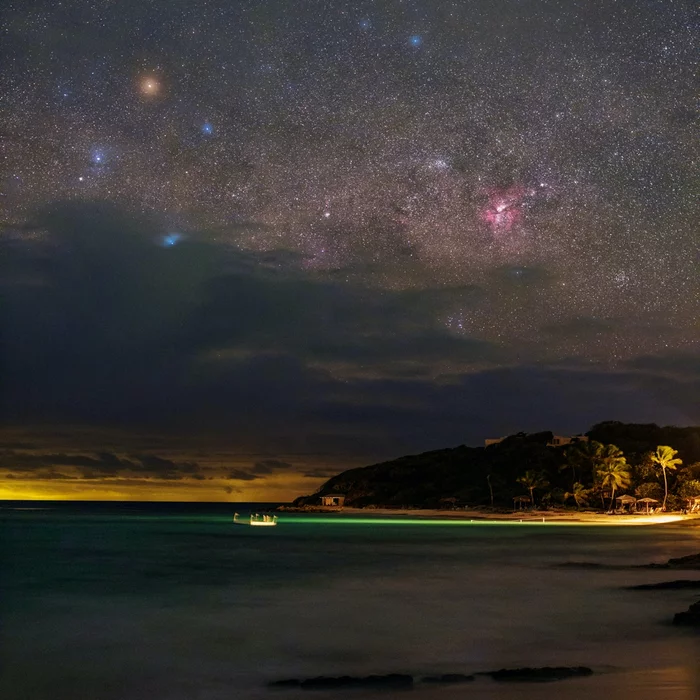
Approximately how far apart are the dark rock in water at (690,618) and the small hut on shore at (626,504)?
320 feet

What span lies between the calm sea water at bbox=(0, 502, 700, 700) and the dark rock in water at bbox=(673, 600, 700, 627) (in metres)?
0.59

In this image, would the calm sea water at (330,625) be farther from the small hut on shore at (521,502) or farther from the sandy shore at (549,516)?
the small hut on shore at (521,502)

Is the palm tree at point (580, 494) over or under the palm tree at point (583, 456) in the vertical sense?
under

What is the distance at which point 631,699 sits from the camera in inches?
535

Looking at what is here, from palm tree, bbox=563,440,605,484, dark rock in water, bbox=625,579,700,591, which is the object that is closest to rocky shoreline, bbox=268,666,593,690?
dark rock in water, bbox=625,579,700,591

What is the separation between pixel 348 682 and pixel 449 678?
195 centimetres

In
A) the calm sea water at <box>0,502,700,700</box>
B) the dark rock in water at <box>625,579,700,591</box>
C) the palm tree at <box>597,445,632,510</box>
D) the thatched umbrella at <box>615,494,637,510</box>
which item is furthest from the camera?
the palm tree at <box>597,445,632,510</box>

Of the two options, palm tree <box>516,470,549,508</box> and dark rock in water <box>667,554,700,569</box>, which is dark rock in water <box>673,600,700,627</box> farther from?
palm tree <box>516,470,549,508</box>

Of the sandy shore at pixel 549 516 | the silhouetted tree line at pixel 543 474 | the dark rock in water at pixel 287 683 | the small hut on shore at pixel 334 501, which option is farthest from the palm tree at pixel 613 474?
the dark rock in water at pixel 287 683

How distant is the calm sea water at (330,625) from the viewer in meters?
16.1

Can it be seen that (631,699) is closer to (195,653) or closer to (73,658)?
(195,653)

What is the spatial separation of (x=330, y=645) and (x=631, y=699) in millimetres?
8560

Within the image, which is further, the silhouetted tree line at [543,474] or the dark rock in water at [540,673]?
the silhouetted tree line at [543,474]

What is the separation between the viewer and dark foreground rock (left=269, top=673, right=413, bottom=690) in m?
15.2
